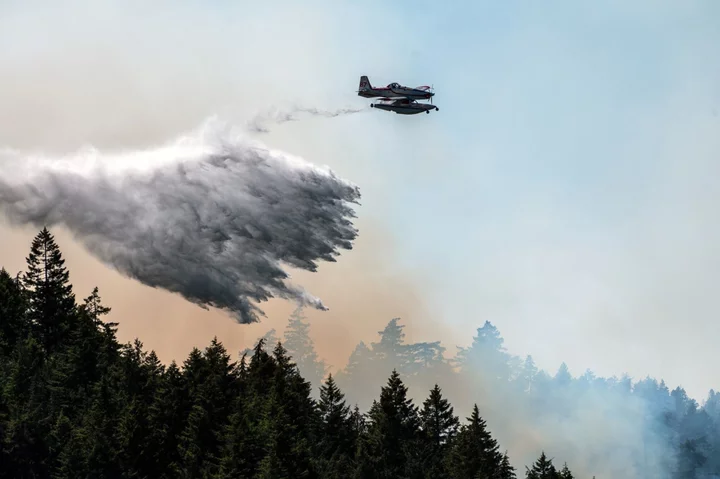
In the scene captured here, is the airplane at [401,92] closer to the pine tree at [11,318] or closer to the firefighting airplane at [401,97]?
the firefighting airplane at [401,97]

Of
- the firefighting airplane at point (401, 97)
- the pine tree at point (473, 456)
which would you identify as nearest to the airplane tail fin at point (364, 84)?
the firefighting airplane at point (401, 97)

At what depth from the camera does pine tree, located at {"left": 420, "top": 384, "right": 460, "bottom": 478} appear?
88.6m

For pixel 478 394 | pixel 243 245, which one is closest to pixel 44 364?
pixel 243 245

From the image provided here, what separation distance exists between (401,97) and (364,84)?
6.04 m

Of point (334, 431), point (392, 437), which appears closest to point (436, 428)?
point (392, 437)

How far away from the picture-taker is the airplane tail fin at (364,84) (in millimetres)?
98438

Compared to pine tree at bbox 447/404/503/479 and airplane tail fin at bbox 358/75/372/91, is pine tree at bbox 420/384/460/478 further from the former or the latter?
airplane tail fin at bbox 358/75/372/91

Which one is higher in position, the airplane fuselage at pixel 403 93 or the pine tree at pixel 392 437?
the airplane fuselage at pixel 403 93

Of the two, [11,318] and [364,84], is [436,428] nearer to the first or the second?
[364,84]

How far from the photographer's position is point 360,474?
3125 inches

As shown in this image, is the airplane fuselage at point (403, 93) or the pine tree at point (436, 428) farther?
the airplane fuselage at point (403, 93)

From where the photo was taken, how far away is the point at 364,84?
99.2m

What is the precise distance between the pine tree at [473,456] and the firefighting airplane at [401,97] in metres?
25.1

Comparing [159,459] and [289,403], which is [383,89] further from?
[159,459]
